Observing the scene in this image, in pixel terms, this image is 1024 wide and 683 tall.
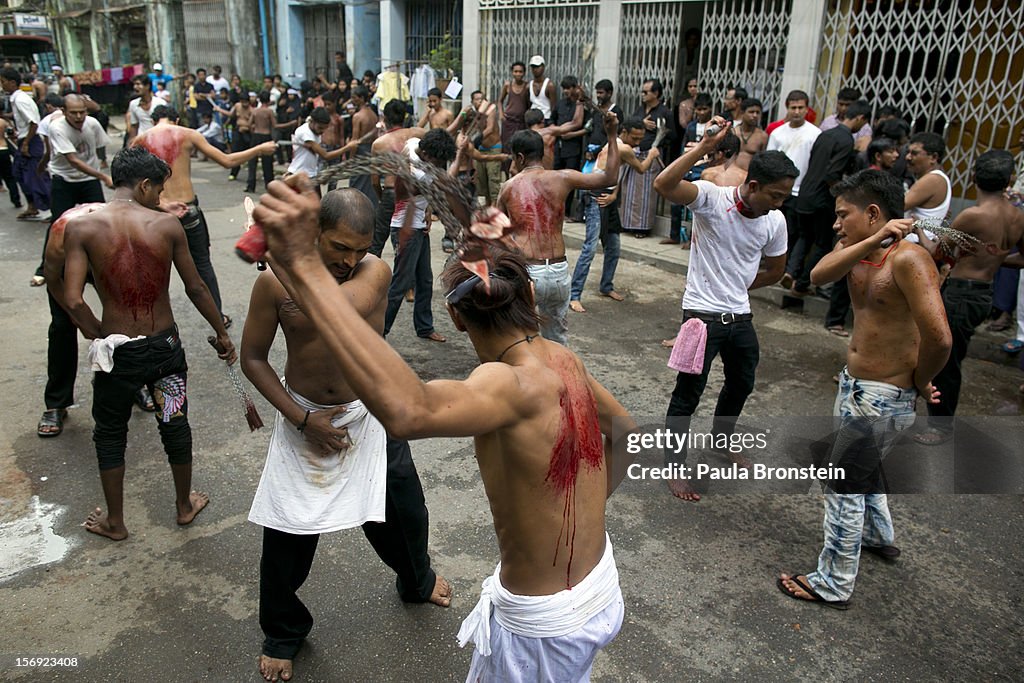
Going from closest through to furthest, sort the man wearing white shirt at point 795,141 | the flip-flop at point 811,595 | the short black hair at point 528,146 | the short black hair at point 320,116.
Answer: the flip-flop at point 811,595, the short black hair at point 528,146, the man wearing white shirt at point 795,141, the short black hair at point 320,116

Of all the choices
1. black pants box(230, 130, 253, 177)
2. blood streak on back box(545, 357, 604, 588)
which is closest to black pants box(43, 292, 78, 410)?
blood streak on back box(545, 357, 604, 588)

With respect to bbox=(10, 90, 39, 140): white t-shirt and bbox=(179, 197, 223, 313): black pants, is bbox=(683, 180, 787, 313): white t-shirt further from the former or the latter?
bbox=(10, 90, 39, 140): white t-shirt

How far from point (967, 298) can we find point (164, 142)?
6053mm

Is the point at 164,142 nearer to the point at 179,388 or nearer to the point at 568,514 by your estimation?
the point at 179,388

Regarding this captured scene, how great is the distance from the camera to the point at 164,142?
6.27m

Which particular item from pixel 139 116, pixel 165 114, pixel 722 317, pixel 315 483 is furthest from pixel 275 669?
pixel 139 116

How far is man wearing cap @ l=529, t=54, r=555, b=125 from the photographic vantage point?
11.2m

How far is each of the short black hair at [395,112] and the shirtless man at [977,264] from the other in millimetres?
5236

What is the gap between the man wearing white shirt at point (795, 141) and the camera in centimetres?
775

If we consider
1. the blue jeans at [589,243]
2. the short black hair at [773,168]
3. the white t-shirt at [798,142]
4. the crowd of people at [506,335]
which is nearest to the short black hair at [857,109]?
the crowd of people at [506,335]

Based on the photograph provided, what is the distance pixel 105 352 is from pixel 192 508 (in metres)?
0.88

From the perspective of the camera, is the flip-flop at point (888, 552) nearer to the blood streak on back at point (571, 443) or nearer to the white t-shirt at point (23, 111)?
the blood streak on back at point (571, 443)

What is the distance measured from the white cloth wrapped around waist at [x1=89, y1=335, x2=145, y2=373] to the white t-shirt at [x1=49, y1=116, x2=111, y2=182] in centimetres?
491

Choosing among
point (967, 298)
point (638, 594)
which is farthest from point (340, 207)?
point (967, 298)
